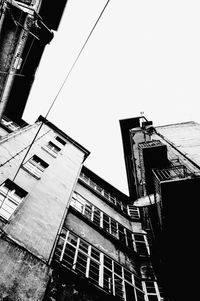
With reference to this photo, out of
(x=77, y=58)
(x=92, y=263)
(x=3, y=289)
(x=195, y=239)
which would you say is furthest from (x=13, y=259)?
(x=195, y=239)

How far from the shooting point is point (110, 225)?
13.0 m

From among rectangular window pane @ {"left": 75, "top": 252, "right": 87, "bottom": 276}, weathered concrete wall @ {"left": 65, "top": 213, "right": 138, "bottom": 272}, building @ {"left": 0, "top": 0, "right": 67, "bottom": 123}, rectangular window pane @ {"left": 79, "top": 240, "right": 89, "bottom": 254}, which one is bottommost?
rectangular window pane @ {"left": 75, "top": 252, "right": 87, "bottom": 276}

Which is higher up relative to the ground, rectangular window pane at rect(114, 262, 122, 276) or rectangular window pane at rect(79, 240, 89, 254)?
rectangular window pane at rect(79, 240, 89, 254)

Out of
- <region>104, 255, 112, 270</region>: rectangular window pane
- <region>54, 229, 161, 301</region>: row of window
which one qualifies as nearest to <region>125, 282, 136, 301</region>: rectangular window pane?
<region>54, 229, 161, 301</region>: row of window

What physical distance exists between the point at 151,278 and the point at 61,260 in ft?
14.9

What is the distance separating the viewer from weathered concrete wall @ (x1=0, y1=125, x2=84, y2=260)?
7.29 metres

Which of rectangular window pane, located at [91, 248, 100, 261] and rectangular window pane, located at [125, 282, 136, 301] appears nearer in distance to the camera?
rectangular window pane, located at [125, 282, 136, 301]

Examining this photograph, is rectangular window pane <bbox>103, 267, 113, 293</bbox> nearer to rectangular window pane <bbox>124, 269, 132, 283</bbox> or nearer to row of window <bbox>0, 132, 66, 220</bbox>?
rectangular window pane <bbox>124, 269, 132, 283</bbox>

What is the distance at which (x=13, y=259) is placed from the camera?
603 cm

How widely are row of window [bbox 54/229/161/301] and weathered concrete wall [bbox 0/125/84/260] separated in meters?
0.84

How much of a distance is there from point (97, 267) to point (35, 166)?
19.2 ft

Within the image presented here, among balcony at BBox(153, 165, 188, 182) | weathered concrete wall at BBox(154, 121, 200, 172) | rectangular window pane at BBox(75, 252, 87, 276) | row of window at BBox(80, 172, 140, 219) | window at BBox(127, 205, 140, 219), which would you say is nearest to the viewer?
rectangular window pane at BBox(75, 252, 87, 276)

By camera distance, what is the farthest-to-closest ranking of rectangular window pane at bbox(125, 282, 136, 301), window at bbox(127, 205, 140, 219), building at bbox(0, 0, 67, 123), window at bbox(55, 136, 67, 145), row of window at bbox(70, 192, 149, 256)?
window at bbox(55, 136, 67, 145) → window at bbox(127, 205, 140, 219) → row of window at bbox(70, 192, 149, 256) → rectangular window pane at bbox(125, 282, 136, 301) → building at bbox(0, 0, 67, 123)

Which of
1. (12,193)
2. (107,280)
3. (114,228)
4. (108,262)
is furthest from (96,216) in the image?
(12,193)
